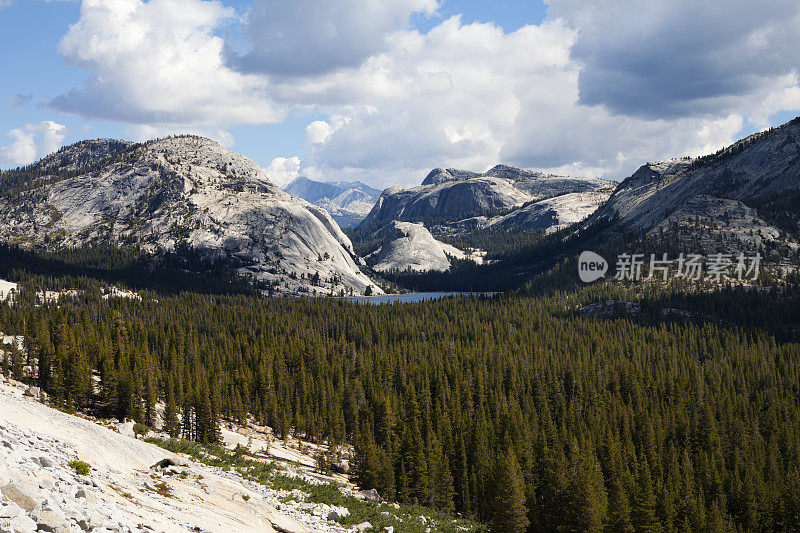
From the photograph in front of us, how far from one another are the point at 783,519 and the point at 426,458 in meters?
61.8

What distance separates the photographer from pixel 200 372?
136 meters

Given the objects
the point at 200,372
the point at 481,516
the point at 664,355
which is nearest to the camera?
the point at 481,516

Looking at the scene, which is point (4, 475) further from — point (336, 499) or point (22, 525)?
point (336, 499)

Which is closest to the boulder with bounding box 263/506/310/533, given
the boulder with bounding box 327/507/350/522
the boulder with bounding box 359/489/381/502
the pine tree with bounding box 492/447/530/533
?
the boulder with bounding box 327/507/350/522

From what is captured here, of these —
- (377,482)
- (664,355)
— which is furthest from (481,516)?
(664,355)

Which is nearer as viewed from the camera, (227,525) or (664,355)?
(227,525)

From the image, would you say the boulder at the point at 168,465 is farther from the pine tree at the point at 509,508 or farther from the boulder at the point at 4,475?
the pine tree at the point at 509,508

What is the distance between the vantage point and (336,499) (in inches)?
2436

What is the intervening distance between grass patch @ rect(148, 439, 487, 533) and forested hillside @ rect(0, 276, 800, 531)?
10558 millimetres

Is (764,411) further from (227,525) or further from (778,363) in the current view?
(227,525)

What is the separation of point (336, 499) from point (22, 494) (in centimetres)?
4220

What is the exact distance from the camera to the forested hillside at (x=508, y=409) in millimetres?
91438

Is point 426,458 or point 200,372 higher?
point 200,372

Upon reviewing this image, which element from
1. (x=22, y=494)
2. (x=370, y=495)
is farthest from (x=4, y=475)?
(x=370, y=495)
